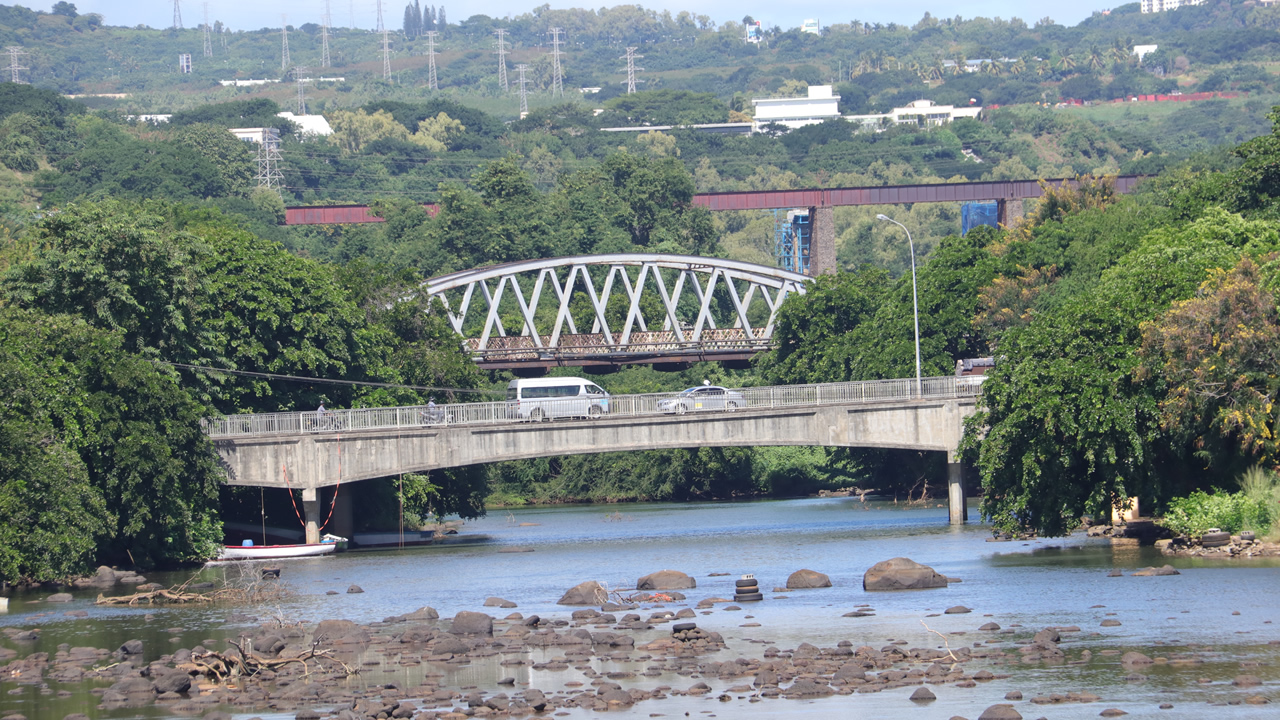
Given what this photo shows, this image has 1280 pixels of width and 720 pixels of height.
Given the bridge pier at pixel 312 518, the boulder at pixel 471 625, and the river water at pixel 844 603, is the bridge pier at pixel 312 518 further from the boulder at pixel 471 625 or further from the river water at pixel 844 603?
the boulder at pixel 471 625

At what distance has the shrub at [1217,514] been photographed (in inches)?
1826

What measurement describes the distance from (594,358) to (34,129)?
89173 millimetres

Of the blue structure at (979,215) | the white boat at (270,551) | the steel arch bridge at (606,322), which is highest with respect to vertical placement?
the blue structure at (979,215)

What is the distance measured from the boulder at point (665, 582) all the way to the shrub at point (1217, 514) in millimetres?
14906

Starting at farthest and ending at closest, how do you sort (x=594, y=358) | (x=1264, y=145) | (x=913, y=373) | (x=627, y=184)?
(x=627, y=184)
(x=594, y=358)
(x=913, y=373)
(x=1264, y=145)

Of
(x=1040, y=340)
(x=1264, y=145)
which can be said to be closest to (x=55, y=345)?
(x=1040, y=340)

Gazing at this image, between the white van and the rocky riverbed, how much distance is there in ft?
85.9

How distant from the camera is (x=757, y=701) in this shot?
2922cm

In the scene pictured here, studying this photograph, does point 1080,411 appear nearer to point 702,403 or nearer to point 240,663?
point 702,403

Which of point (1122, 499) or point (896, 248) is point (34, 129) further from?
point (1122, 499)

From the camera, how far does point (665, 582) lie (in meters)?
46.3

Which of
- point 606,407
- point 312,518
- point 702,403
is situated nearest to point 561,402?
point 606,407

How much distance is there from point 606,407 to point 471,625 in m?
30.1

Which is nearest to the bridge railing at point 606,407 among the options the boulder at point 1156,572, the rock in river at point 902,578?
the rock in river at point 902,578
